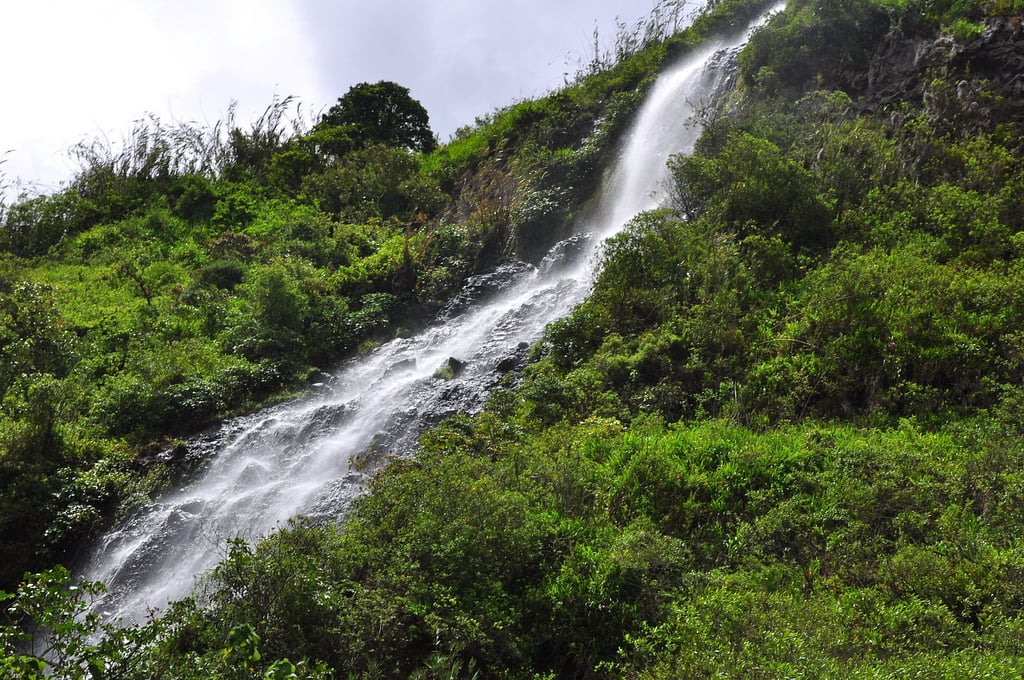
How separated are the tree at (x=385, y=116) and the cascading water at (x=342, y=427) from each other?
1285 cm

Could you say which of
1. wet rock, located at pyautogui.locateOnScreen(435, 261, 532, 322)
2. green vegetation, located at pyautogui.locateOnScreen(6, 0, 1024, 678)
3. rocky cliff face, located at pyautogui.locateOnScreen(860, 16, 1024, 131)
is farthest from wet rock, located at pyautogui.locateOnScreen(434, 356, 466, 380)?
rocky cliff face, located at pyautogui.locateOnScreen(860, 16, 1024, 131)

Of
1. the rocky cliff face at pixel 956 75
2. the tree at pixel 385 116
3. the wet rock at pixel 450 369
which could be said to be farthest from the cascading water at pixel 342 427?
the tree at pixel 385 116

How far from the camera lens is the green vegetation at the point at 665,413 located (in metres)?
5.30

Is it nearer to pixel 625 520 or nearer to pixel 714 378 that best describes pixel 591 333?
pixel 714 378

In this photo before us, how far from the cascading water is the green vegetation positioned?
33.3 inches

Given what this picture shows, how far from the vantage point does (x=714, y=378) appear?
9.43 m

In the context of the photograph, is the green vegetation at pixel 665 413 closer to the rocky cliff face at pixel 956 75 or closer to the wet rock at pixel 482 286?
the rocky cliff face at pixel 956 75

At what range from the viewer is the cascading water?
31.7 ft

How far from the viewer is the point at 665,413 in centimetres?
925

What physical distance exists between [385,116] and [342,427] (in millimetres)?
19364

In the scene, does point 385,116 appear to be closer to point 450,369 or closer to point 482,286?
point 482,286

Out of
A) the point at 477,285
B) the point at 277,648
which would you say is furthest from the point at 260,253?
the point at 277,648

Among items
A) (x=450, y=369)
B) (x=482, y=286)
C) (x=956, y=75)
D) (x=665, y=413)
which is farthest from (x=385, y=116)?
(x=665, y=413)

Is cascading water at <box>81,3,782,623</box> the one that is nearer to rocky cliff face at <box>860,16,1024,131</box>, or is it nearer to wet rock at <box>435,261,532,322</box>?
wet rock at <box>435,261,532,322</box>
